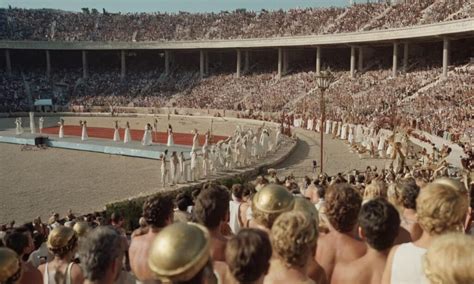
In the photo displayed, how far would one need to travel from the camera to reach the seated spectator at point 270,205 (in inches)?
175

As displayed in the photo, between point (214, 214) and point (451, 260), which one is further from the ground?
point (451, 260)

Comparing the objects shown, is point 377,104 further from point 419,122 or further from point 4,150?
point 4,150

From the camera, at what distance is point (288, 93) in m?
50.5

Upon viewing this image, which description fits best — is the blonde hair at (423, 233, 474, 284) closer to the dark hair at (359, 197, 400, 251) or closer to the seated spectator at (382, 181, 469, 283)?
the seated spectator at (382, 181, 469, 283)

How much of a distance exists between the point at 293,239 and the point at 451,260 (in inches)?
40.9

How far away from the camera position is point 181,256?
2891 millimetres

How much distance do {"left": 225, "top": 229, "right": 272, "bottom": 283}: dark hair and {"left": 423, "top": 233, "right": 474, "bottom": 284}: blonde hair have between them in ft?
3.01

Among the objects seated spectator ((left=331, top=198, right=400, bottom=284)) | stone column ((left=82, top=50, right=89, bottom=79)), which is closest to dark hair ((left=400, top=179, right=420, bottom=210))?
seated spectator ((left=331, top=198, right=400, bottom=284))

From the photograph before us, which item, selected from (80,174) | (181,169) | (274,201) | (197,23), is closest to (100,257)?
(274,201)

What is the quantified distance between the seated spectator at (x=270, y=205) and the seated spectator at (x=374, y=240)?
0.66 meters

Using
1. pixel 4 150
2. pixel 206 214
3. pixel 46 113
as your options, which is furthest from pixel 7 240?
pixel 46 113

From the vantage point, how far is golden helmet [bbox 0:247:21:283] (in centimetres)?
400

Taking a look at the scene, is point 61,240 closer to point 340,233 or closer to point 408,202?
point 340,233

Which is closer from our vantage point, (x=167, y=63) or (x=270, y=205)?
(x=270, y=205)
